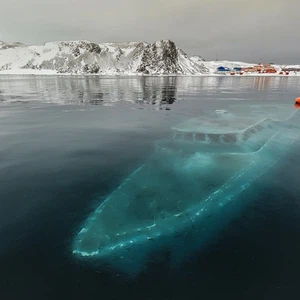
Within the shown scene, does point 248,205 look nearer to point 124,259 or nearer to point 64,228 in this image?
point 124,259

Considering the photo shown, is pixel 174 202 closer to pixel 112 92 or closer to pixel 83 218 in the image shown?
pixel 83 218

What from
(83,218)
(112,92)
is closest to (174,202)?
(83,218)

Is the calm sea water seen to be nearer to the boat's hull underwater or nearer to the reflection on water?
the boat's hull underwater

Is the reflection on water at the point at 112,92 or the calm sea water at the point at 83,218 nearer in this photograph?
the calm sea water at the point at 83,218

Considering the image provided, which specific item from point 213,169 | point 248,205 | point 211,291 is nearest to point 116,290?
point 211,291

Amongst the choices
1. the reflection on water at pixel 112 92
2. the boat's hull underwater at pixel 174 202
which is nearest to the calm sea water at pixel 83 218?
the boat's hull underwater at pixel 174 202

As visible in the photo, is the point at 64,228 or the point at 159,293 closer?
the point at 159,293

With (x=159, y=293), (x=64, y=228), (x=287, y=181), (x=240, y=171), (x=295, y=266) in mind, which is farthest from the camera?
(x=240, y=171)

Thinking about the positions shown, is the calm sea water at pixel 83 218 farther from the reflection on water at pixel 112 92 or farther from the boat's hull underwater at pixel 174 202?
the reflection on water at pixel 112 92
